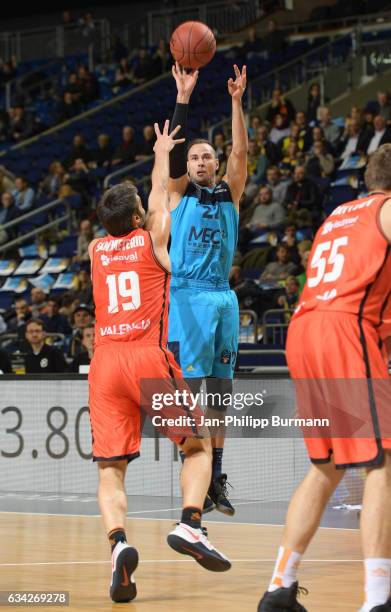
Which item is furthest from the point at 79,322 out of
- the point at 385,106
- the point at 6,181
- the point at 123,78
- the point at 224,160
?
the point at 123,78

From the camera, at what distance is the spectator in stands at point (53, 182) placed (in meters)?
20.5

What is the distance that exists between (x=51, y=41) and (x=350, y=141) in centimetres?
1194

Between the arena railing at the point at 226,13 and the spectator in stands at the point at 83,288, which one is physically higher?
the arena railing at the point at 226,13

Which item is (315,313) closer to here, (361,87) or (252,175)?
(252,175)

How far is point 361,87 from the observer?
19.2m

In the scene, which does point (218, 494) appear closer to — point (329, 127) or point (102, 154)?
point (329, 127)

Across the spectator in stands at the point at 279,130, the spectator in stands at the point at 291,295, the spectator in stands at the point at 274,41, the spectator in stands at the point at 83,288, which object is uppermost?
the spectator in stands at the point at 274,41

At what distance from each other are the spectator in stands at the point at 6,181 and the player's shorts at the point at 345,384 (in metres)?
16.9

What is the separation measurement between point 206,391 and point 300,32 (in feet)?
51.2

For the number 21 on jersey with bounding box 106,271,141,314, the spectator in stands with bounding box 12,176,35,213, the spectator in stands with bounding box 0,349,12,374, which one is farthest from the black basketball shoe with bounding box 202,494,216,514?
the spectator in stands with bounding box 12,176,35,213

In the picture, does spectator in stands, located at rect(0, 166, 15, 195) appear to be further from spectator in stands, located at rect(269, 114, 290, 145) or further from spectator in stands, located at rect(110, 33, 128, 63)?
spectator in stands, located at rect(269, 114, 290, 145)

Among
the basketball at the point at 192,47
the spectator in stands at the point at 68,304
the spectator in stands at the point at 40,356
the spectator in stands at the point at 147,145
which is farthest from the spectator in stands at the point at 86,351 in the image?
the spectator in stands at the point at 147,145

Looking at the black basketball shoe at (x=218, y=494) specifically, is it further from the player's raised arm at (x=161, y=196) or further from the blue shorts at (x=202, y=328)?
the player's raised arm at (x=161, y=196)

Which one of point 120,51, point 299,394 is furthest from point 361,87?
point 299,394
